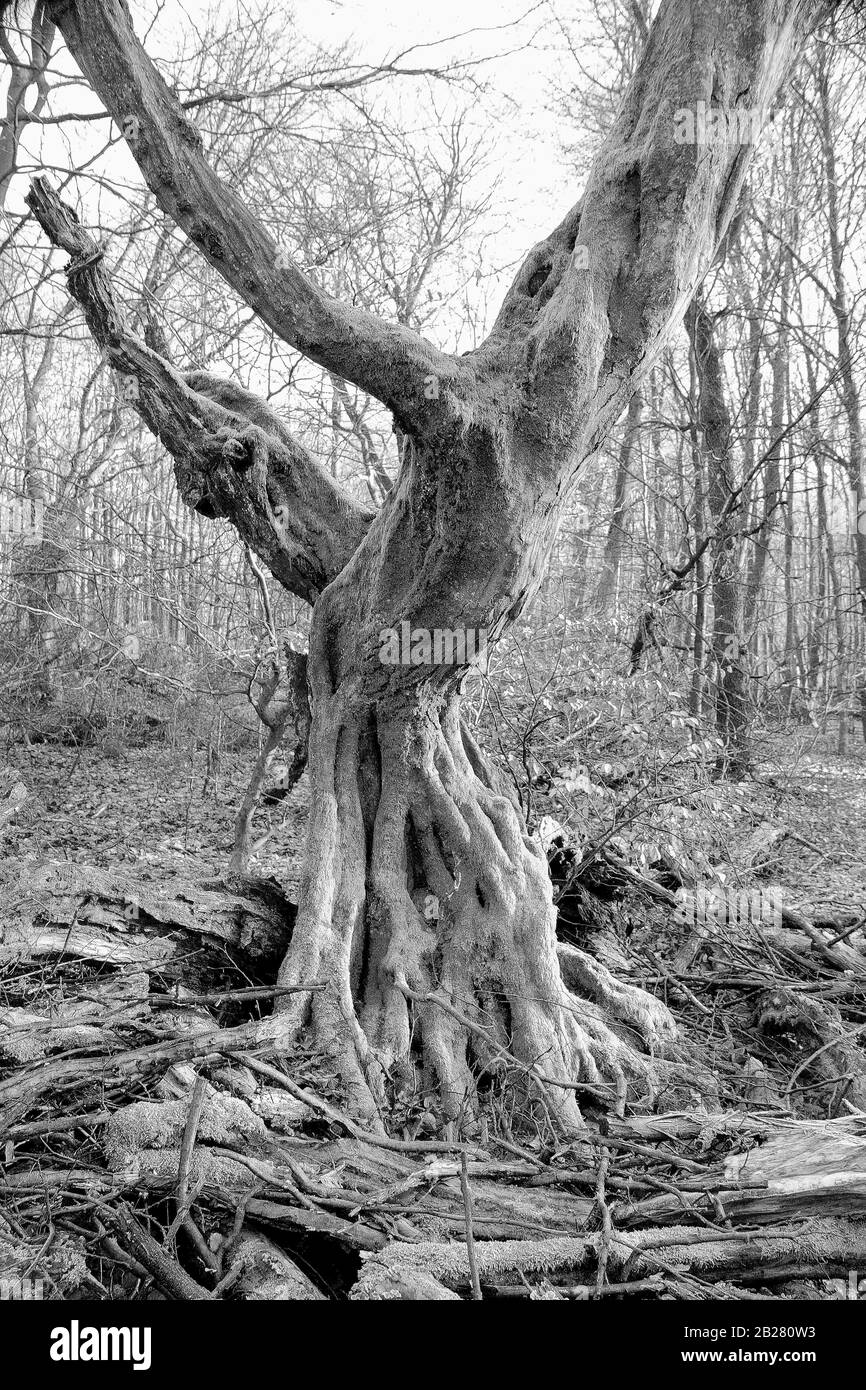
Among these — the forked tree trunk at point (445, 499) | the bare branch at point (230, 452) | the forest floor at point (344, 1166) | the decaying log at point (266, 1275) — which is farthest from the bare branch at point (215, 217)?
the decaying log at point (266, 1275)

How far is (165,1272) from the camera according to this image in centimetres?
225

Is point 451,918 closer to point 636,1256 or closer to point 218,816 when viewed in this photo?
point 636,1256

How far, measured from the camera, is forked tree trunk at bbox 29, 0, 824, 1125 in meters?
3.40

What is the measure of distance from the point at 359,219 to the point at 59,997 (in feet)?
32.6

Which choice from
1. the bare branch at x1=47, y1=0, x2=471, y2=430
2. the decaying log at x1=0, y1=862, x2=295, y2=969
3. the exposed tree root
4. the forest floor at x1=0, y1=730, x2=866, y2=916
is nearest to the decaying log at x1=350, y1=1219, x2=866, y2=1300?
the exposed tree root

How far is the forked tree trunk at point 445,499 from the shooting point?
11.1 ft

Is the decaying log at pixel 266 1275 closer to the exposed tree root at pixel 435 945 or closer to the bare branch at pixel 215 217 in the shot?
the exposed tree root at pixel 435 945

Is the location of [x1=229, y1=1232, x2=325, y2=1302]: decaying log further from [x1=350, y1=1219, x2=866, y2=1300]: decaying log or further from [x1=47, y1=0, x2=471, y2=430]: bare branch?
[x1=47, y1=0, x2=471, y2=430]: bare branch

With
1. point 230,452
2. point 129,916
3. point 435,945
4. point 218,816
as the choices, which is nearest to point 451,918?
point 435,945

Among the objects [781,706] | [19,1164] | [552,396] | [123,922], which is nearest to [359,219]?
[781,706]

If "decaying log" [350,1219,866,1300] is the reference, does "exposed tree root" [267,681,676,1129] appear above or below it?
above

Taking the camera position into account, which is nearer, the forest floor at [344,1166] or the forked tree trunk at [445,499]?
the forest floor at [344,1166]
